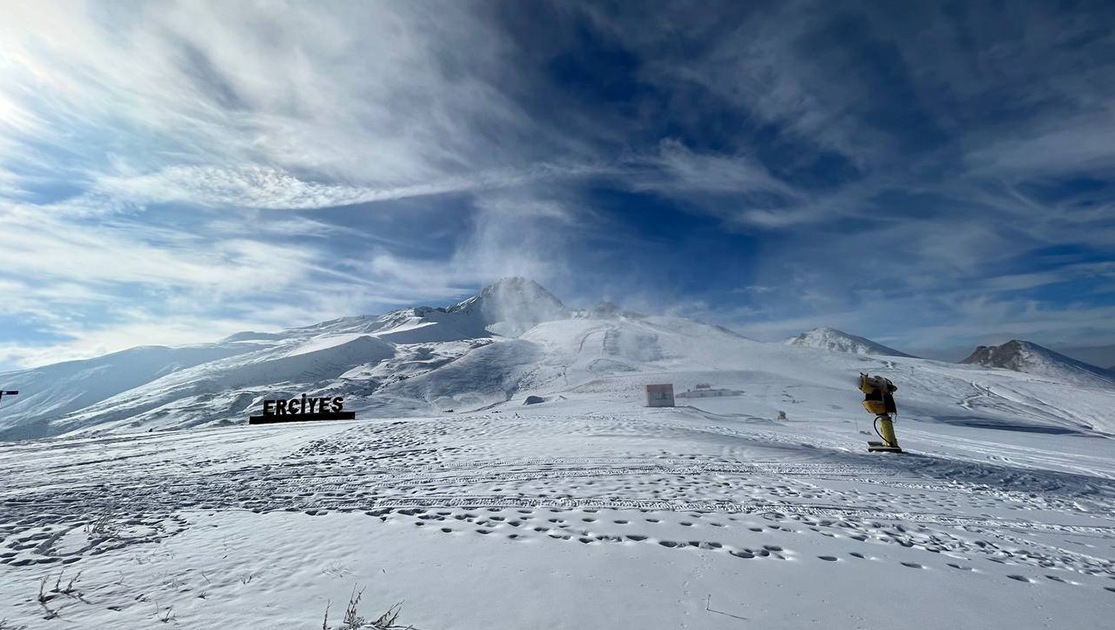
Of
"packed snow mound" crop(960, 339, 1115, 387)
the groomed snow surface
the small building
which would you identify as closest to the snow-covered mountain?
the small building

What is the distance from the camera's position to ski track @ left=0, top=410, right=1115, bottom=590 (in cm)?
697

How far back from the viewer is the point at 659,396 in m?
33.8

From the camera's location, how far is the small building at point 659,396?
1316 inches

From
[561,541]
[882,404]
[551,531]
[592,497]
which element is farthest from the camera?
[882,404]

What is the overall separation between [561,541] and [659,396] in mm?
28101

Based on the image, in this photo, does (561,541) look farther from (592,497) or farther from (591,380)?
(591,380)

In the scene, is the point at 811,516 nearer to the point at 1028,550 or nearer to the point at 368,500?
the point at 1028,550

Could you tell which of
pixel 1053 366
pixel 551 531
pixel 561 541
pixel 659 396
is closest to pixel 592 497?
pixel 551 531

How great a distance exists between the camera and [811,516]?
8055mm

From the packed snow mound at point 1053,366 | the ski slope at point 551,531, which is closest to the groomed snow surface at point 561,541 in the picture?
the ski slope at point 551,531

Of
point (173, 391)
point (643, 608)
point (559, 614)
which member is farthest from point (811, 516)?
point (173, 391)

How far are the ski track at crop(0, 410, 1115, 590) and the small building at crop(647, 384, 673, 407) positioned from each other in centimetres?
1672

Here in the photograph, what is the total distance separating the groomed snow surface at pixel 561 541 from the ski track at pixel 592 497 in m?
0.07

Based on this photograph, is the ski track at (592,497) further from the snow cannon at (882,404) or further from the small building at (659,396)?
the small building at (659,396)
